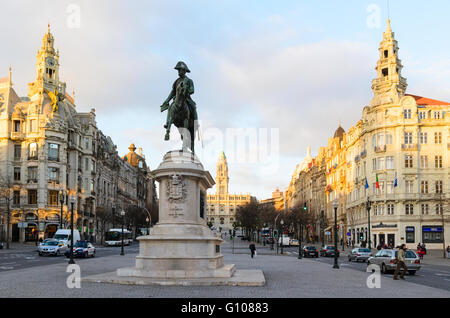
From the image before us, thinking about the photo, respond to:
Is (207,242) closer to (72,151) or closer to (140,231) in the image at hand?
(72,151)

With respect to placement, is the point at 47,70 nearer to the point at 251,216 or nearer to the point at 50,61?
the point at 50,61

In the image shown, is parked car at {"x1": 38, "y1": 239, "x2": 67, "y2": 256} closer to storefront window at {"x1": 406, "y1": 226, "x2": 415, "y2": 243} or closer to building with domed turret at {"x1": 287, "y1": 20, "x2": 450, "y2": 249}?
building with domed turret at {"x1": 287, "y1": 20, "x2": 450, "y2": 249}

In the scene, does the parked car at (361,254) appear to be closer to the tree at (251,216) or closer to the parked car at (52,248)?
the parked car at (52,248)

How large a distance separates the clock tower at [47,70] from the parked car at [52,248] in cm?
3842

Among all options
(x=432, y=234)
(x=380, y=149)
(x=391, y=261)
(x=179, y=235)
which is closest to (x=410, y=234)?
(x=432, y=234)

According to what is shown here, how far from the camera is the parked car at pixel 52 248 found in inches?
1977

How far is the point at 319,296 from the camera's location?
52.5ft

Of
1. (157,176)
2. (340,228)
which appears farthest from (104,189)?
(157,176)

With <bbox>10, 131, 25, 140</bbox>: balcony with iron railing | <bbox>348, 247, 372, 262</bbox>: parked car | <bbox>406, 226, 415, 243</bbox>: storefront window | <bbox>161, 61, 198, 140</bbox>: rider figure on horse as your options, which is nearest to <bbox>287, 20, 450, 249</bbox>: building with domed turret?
<bbox>406, 226, 415, 243</bbox>: storefront window

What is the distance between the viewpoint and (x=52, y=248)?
50.6m

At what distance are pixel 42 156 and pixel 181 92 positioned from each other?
6401 cm
